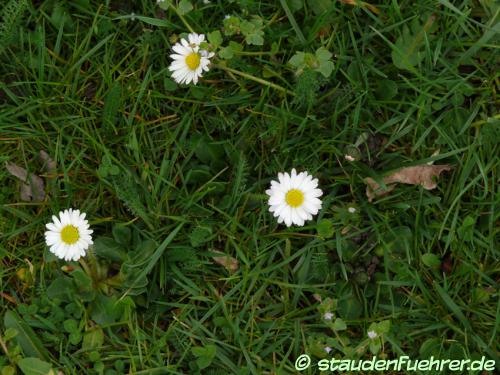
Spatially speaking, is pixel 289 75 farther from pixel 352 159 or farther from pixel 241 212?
pixel 241 212

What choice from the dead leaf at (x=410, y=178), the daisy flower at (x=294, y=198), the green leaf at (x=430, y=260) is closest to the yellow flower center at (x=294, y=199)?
the daisy flower at (x=294, y=198)

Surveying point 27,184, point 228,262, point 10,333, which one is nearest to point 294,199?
point 228,262

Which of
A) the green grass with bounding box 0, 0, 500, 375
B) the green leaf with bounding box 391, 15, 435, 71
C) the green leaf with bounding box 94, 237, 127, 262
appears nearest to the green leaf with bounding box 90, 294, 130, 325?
the green grass with bounding box 0, 0, 500, 375

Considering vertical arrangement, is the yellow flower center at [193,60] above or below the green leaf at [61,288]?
above

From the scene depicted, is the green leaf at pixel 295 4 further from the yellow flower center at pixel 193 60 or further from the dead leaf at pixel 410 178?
the dead leaf at pixel 410 178

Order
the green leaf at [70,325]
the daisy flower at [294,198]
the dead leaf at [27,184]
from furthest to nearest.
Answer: the dead leaf at [27,184]
the green leaf at [70,325]
the daisy flower at [294,198]

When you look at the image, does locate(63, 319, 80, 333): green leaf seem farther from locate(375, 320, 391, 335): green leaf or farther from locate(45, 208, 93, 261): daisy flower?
locate(375, 320, 391, 335): green leaf

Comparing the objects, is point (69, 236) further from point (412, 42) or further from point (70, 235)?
point (412, 42)
